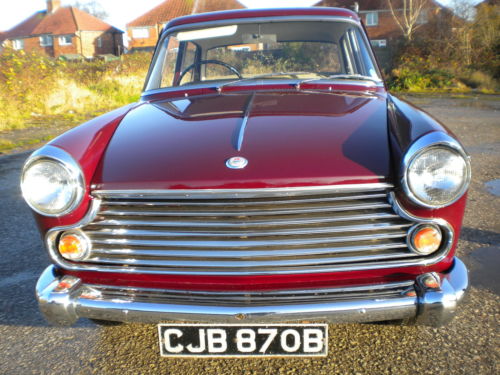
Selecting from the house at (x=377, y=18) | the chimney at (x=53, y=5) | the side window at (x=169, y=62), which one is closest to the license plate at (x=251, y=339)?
the side window at (x=169, y=62)

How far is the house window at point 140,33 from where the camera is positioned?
38875 mm

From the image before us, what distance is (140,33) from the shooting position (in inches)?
1543

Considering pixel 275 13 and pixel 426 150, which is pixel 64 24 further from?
pixel 426 150

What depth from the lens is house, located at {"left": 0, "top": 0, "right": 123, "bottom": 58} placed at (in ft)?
145

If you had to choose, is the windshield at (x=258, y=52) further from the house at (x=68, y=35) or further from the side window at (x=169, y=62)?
the house at (x=68, y=35)

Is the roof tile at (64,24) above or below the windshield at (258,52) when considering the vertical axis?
below

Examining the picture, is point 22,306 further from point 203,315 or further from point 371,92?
point 371,92

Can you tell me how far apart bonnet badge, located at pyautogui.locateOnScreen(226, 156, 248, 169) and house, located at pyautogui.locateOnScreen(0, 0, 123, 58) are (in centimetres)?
4606

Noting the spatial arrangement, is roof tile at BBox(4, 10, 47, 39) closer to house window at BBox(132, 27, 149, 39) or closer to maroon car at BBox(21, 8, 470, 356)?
house window at BBox(132, 27, 149, 39)

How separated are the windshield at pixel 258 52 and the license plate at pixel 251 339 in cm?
182

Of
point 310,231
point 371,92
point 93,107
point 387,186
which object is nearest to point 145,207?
point 310,231

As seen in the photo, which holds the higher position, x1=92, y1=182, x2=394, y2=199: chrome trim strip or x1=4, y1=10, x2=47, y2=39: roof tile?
x1=92, y1=182, x2=394, y2=199: chrome trim strip

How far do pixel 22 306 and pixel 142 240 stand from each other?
53.0 inches

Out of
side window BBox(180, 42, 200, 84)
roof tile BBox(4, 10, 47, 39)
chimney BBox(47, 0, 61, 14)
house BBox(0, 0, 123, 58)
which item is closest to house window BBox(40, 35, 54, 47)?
house BBox(0, 0, 123, 58)
